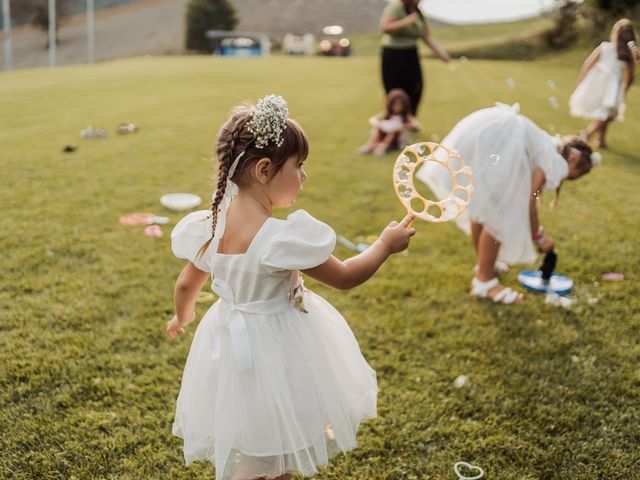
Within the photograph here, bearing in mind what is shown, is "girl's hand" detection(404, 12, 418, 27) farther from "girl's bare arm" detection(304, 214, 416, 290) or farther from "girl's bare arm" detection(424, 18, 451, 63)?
"girl's bare arm" detection(304, 214, 416, 290)

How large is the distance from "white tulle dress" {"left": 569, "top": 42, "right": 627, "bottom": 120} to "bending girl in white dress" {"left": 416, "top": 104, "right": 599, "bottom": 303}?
4.30 metres

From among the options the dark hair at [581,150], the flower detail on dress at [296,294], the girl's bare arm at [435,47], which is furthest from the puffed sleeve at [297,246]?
the girl's bare arm at [435,47]

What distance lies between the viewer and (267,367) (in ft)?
6.76

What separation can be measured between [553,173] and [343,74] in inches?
741

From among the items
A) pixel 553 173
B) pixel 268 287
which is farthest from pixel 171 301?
pixel 553 173

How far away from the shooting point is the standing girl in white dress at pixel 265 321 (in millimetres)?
1977

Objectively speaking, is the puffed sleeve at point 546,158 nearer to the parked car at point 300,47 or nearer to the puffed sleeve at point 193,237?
the puffed sleeve at point 193,237

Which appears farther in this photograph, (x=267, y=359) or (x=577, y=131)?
(x=577, y=131)

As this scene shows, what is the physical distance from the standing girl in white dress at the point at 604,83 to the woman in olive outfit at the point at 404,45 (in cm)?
190

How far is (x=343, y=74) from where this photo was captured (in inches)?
853

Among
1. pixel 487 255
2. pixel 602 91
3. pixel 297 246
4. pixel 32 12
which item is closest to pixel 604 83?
pixel 602 91

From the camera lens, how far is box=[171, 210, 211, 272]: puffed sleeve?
2.23 meters

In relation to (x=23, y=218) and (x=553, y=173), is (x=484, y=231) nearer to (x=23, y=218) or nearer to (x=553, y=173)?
(x=553, y=173)

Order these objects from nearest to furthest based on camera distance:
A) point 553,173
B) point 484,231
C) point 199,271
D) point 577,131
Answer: point 199,271 → point 553,173 → point 484,231 → point 577,131
